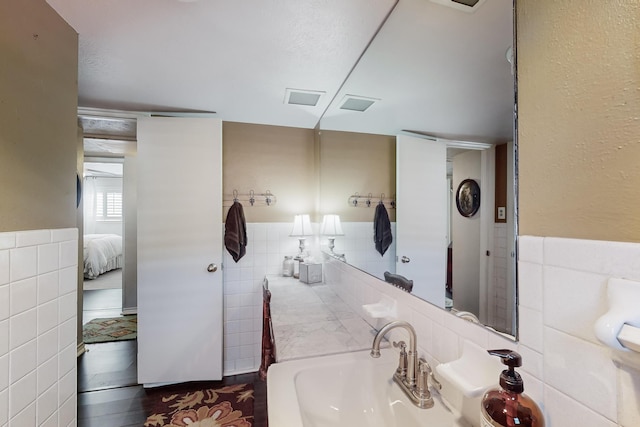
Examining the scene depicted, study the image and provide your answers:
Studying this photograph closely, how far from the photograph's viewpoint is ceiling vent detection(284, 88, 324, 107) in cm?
188

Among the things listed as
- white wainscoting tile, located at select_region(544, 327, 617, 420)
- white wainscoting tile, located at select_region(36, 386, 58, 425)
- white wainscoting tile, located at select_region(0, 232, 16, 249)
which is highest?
white wainscoting tile, located at select_region(0, 232, 16, 249)

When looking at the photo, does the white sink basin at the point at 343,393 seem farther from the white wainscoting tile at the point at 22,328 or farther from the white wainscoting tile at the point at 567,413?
the white wainscoting tile at the point at 22,328

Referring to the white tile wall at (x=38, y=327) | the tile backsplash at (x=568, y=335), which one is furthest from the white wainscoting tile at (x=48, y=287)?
the tile backsplash at (x=568, y=335)

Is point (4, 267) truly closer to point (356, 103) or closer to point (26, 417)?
point (26, 417)

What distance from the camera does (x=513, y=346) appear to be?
56cm

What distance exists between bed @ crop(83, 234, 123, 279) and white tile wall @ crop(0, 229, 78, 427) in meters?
5.10

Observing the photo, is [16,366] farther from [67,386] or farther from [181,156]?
[181,156]

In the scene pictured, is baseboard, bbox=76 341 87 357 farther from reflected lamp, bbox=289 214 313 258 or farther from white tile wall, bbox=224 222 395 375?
reflected lamp, bbox=289 214 313 258

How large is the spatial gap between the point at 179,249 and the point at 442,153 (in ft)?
6.96

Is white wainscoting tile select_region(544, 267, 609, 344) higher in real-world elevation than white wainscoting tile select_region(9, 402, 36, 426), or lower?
higher

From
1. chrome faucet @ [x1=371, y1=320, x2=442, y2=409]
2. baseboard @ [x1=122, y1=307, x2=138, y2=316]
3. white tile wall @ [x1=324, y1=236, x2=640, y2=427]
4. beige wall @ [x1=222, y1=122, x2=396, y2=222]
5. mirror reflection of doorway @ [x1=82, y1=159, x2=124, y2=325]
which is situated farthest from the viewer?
mirror reflection of doorway @ [x1=82, y1=159, x2=124, y2=325]

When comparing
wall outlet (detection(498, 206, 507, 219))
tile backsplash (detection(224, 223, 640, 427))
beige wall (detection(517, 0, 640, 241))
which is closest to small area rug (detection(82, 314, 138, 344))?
tile backsplash (detection(224, 223, 640, 427))

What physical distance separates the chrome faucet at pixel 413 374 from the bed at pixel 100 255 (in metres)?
6.38

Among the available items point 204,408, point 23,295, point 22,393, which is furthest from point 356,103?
point 204,408
